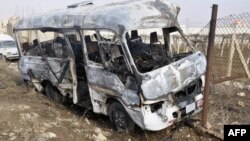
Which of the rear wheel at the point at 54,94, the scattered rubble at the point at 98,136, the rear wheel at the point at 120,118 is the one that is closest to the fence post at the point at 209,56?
the rear wheel at the point at 120,118

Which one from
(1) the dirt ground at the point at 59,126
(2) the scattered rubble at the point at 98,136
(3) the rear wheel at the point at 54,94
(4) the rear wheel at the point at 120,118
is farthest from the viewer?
(3) the rear wheel at the point at 54,94

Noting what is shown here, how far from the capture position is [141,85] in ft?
20.2

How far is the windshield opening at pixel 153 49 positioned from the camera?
7184mm

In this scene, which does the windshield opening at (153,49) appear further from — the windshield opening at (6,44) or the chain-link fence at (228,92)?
the windshield opening at (6,44)

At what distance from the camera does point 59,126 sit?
726cm

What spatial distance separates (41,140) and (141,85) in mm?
1938

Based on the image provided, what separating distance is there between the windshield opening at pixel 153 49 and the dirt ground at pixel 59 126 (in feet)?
4.19

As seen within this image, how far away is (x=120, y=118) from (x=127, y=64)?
1154 millimetres

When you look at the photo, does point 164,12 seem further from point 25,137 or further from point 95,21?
point 25,137

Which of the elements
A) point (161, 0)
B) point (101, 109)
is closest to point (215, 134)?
point (101, 109)

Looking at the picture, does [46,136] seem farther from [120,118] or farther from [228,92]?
[228,92]

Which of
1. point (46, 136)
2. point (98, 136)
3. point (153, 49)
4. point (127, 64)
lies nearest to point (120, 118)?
point (98, 136)

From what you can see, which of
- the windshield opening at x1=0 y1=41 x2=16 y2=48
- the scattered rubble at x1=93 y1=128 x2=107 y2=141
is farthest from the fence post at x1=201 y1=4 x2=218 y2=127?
the windshield opening at x1=0 y1=41 x2=16 y2=48

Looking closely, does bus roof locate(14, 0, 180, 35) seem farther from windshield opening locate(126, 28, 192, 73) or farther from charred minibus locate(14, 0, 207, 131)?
windshield opening locate(126, 28, 192, 73)
